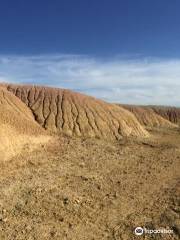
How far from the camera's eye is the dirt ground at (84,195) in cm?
1367

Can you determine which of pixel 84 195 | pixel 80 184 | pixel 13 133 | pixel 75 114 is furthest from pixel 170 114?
pixel 84 195

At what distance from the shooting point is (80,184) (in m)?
19.1

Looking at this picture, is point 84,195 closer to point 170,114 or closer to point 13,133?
point 13,133

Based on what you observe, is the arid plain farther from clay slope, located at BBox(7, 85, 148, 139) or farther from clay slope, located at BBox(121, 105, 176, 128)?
clay slope, located at BBox(121, 105, 176, 128)

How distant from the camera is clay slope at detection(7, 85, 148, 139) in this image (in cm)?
3859

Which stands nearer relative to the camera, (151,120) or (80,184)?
(80,184)

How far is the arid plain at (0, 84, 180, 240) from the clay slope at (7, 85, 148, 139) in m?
0.26

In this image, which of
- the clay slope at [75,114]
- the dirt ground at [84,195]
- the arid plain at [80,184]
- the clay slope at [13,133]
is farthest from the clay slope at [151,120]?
the dirt ground at [84,195]

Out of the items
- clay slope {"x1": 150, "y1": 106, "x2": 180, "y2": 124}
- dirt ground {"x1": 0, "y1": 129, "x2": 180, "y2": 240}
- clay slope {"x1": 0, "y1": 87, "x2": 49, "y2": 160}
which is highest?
clay slope {"x1": 0, "y1": 87, "x2": 49, "y2": 160}

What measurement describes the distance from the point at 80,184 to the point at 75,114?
75.7 ft

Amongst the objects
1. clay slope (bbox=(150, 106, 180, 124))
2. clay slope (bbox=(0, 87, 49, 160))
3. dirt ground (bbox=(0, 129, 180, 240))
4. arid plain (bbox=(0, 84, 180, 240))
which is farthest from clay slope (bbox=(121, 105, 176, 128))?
dirt ground (bbox=(0, 129, 180, 240))

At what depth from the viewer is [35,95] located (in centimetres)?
4703

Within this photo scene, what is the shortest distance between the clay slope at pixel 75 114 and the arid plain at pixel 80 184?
26cm

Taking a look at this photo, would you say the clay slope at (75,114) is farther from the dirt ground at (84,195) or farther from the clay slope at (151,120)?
the clay slope at (151,120)
